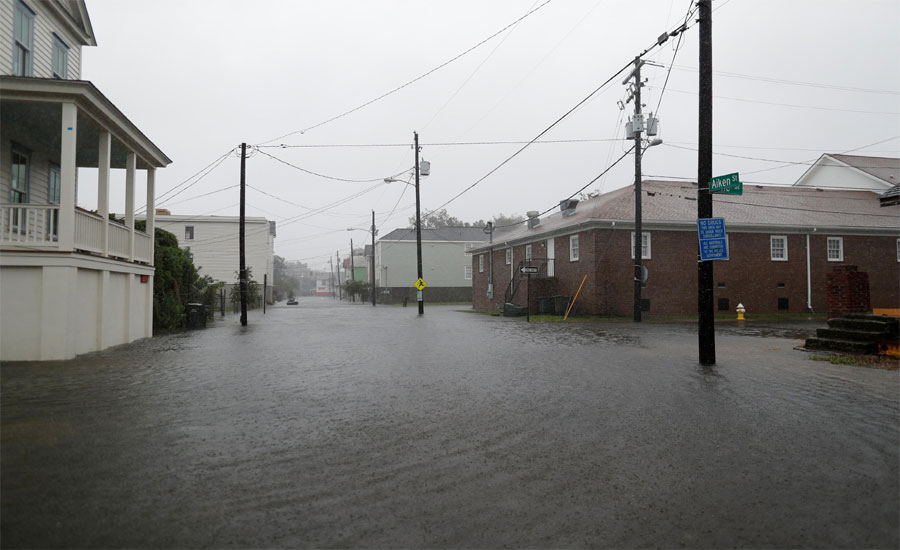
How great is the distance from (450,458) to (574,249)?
24.7m

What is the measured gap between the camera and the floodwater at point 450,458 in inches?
139

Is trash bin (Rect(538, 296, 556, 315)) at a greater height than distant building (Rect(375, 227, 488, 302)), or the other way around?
distant building (Rect(375, 227, 488, 302))

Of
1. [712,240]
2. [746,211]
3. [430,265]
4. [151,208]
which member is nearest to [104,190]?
[151,208]

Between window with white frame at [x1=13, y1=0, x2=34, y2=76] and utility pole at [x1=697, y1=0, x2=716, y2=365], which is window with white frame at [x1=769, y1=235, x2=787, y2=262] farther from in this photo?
window with white frame at [x1=13, y1=0, x2=34, y2=76]

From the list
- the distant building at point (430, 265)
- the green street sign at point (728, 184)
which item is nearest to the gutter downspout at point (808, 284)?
the green street sign at point (728, 184)

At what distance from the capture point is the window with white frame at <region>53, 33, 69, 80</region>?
52.5 feet

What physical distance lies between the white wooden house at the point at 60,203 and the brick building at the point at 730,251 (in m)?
18.8

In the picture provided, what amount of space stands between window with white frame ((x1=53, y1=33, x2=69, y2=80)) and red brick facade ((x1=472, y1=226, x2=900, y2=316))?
2102cm

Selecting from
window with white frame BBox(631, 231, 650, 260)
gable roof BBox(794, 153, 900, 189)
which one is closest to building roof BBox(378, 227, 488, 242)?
gable roof BBox(794, 153, 900, 189)

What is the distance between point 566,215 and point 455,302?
3082cm

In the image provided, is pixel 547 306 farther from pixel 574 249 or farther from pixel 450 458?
pixel 450 458

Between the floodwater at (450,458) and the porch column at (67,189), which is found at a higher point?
the porch column at (67,189)

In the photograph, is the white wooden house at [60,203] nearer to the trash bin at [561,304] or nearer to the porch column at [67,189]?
the porch column at [67,189]

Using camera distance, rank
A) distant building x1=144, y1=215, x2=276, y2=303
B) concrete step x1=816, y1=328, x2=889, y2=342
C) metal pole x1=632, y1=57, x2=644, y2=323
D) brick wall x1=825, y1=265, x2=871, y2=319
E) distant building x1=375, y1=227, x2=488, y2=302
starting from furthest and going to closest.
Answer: distant building x1=375, y1=227, x2=488, y2=302
distant building x1=144, y1=215, x2=276, y2=303
metal pole x1=632, y1=57, x2=644, y2=323
brick wall x1=825, y1=265, x2=871, y2=319
concrete step x1=816, y1=328, x2=889, y2=342
